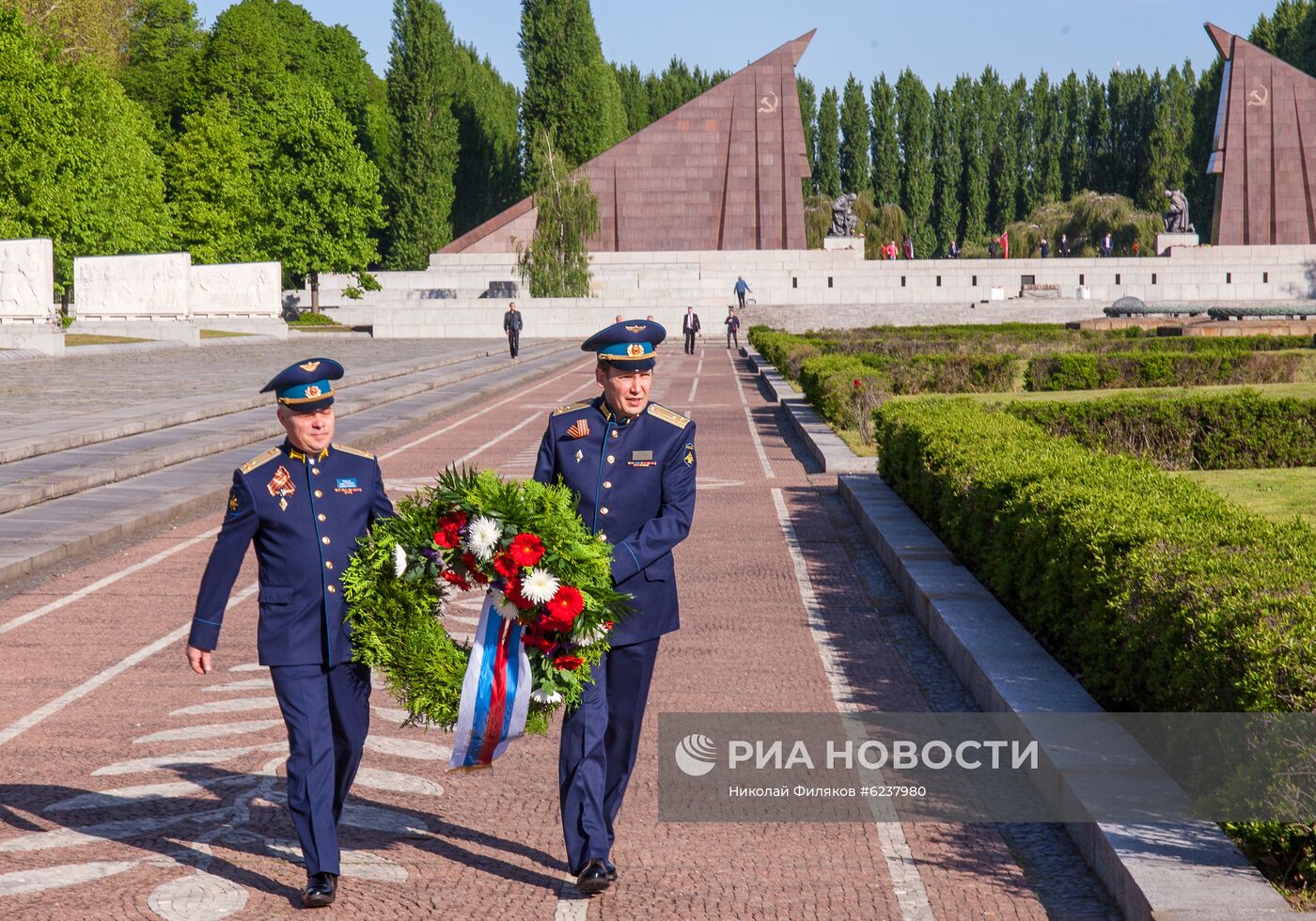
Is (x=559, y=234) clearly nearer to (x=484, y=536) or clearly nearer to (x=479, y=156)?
(x=479, y=156)

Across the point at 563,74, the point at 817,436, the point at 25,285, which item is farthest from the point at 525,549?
the point at 563,74

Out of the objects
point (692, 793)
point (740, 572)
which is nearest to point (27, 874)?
point (692, 793)

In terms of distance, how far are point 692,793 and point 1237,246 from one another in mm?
70144

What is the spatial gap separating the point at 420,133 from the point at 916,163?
1219 inches

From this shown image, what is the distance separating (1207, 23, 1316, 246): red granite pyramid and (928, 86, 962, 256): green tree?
2017cm

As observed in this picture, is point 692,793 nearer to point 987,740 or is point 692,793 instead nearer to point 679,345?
point 987,740

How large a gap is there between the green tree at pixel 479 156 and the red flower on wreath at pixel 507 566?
7698cm

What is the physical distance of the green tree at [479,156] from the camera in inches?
3275

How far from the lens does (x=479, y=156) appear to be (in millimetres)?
84562

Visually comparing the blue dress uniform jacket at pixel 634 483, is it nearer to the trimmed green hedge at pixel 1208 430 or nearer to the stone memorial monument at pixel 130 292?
the trimmed green hedge at pixel 1208 430

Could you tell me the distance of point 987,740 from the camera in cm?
554

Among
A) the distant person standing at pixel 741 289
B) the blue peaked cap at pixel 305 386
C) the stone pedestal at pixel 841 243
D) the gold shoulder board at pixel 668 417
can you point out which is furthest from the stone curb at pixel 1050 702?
the stone pedestal at pixel 841 243

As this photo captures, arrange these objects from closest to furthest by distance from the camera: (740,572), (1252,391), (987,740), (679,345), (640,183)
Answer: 1. (987,740)
2. (740,572)
3. (1252,391)
4. (679,345)
5. (640,183)

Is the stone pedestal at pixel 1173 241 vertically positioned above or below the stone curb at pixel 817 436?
above
